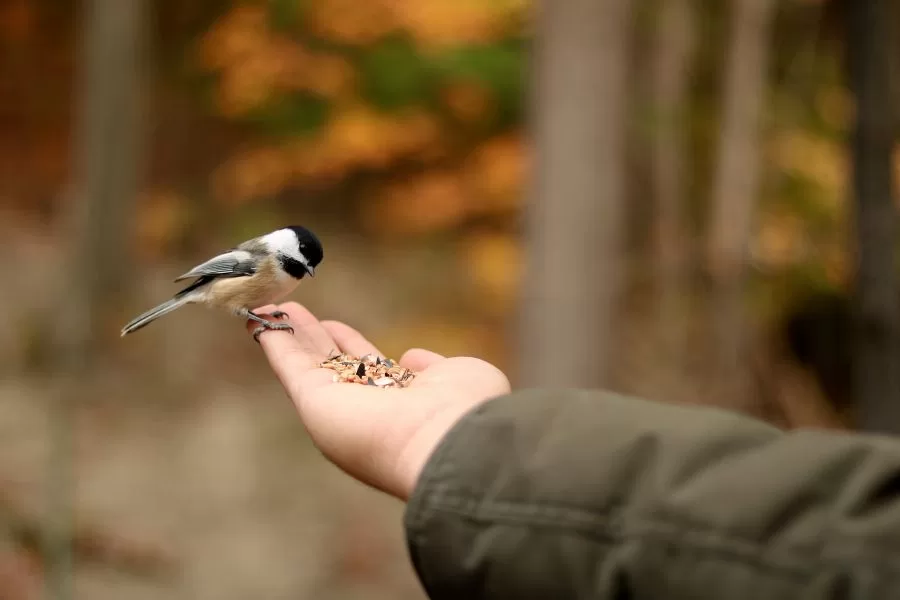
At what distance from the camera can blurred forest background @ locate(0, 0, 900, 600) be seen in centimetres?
420

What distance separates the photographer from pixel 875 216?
345 centimetres

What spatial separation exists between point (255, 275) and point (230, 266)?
0.11m

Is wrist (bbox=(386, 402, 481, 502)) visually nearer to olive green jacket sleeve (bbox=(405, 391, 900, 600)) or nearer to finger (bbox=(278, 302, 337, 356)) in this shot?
olive green jacket sleeve (bbox=(405, 391, 900, 600))

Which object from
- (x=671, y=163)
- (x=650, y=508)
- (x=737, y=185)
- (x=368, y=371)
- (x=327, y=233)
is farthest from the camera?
(x=327, y=233)

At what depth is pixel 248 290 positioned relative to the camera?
2062 millimetres

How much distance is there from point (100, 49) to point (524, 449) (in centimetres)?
476

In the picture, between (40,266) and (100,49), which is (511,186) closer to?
(100,49)

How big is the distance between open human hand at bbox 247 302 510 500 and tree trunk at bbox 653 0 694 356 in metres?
3.46

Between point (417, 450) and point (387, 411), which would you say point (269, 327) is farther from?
point (417, 450)

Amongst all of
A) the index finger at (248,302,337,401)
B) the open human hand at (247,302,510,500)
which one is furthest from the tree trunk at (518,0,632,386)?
the open human hand at (247,302,510,500)

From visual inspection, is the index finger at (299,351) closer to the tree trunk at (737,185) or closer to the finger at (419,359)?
the finger at (419,359)

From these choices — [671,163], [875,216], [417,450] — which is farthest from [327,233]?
[417,450]

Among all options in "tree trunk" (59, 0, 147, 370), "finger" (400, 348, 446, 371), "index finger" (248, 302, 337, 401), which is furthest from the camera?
"tree trunk" (59, 0, 147, 370)

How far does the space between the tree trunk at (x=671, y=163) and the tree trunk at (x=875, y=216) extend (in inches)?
52.4
